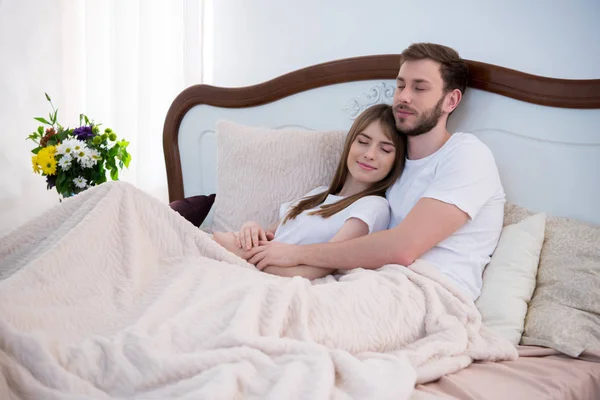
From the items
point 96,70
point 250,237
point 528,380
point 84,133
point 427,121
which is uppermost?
point 96,70

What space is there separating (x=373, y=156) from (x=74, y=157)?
3.68 ft

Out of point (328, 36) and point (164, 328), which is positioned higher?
point (328, 36)

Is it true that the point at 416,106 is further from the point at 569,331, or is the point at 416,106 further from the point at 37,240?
the point at 37,240

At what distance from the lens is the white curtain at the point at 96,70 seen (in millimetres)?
2744

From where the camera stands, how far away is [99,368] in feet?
3.50

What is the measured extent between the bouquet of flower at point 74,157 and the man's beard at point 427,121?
1.15 meters

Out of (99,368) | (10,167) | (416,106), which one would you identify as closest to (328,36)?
(416,106)

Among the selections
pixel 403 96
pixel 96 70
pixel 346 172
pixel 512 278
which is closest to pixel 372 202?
pixel 346 172

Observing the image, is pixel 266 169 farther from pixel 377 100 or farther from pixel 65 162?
pixel 65 162

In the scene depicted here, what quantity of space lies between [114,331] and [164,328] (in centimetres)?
11

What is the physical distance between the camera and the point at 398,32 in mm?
2211

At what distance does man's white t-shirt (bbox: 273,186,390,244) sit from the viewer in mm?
1765

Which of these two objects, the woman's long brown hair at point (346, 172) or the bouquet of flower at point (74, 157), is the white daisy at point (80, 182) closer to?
the bouquet of flower at point (74, 157)

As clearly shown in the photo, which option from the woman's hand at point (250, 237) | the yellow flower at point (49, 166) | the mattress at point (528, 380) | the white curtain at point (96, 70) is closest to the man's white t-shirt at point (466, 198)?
the mattress at point (528, 380)
